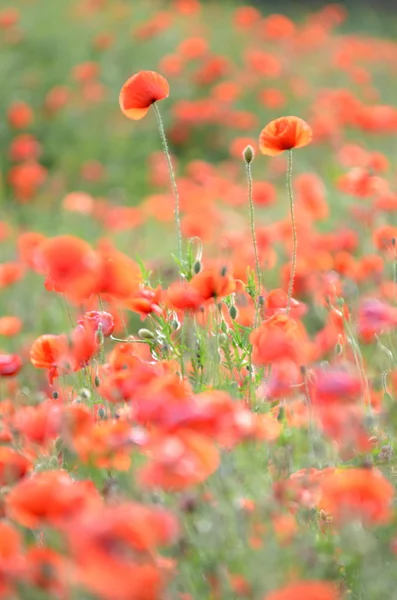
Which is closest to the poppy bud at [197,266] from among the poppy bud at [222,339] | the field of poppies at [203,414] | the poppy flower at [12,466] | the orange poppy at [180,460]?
the field of poppies at [203,414]

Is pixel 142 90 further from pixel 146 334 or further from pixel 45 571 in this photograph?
pixel 45 571

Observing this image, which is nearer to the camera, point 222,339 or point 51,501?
point 51,501

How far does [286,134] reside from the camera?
5.84 ft

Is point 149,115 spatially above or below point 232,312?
below

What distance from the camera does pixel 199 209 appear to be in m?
3.97

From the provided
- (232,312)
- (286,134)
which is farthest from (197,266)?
(286,134)

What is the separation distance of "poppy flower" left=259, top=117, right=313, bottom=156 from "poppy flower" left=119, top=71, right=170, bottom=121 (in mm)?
240

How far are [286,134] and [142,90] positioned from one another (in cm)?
32

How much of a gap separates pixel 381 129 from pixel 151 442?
159 inches

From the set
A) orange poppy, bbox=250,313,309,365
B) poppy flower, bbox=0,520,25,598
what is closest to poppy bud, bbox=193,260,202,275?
orange poppy, bbox=250,313,309,365

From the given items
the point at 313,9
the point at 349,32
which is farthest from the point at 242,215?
the point at 313,9

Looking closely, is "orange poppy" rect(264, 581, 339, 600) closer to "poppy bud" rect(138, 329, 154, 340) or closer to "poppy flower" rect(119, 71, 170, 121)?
"poppy bud" rect(138, 329, 154, 340)

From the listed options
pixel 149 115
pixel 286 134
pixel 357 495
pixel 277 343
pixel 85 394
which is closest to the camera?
pixel 357 495

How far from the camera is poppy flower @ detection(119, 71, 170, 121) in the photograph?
1.88 m
